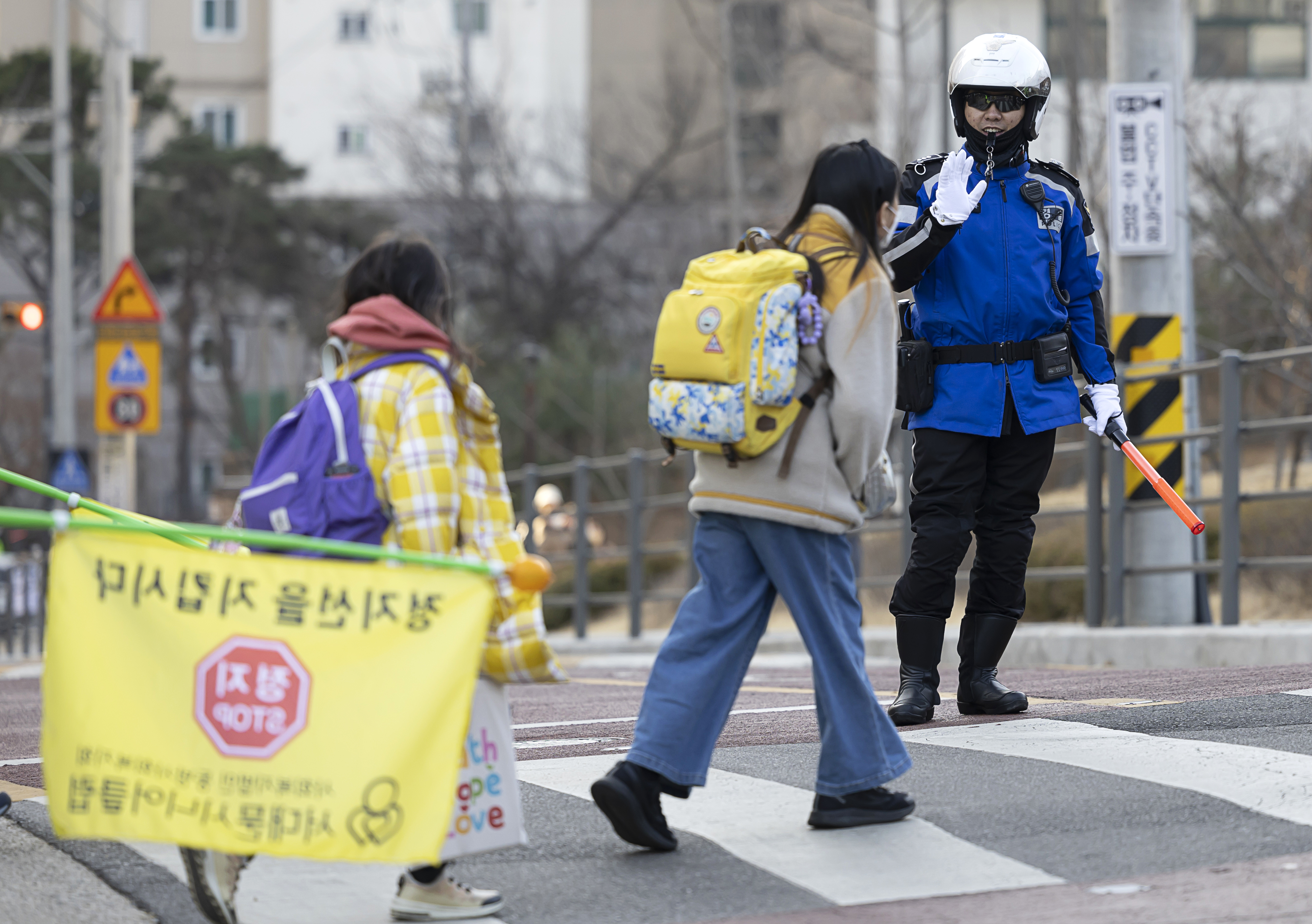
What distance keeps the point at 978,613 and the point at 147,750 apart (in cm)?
306

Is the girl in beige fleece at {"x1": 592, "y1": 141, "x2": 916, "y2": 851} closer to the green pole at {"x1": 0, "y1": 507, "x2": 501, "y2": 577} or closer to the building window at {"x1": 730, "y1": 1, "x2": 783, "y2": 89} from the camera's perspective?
the green pole at {"x1": 0, "y1": 507, "x2": 501, "y2": 577}

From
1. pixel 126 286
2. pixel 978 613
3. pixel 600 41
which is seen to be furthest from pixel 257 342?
pixel 978 613

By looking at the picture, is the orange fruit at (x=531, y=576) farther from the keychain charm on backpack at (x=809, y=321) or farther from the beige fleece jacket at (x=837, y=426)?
the keychain charm on backpack at (x=809, y=321)

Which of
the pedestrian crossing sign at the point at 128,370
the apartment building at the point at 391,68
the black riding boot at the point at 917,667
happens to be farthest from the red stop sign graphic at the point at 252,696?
the apartment building at the point at 391,68

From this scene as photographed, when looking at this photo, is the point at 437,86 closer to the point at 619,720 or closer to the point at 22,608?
the point at 22,608

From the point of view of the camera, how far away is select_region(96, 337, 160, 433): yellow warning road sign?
51.8ft

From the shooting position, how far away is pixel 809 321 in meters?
4.14

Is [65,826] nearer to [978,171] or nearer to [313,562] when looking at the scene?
[313,562]

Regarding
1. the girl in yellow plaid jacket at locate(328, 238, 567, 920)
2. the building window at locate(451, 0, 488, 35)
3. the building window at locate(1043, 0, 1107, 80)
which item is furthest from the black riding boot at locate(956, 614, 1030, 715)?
the building window at locate(451, 0, 488, 35)

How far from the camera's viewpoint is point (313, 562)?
137 inches

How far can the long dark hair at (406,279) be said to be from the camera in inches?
155

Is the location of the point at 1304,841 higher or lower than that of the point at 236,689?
lower

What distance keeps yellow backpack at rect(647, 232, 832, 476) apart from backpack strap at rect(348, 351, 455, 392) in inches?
19.7

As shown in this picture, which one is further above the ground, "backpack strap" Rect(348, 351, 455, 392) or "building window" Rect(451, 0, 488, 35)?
"building window" Rect(451, 0, 488, 35)
